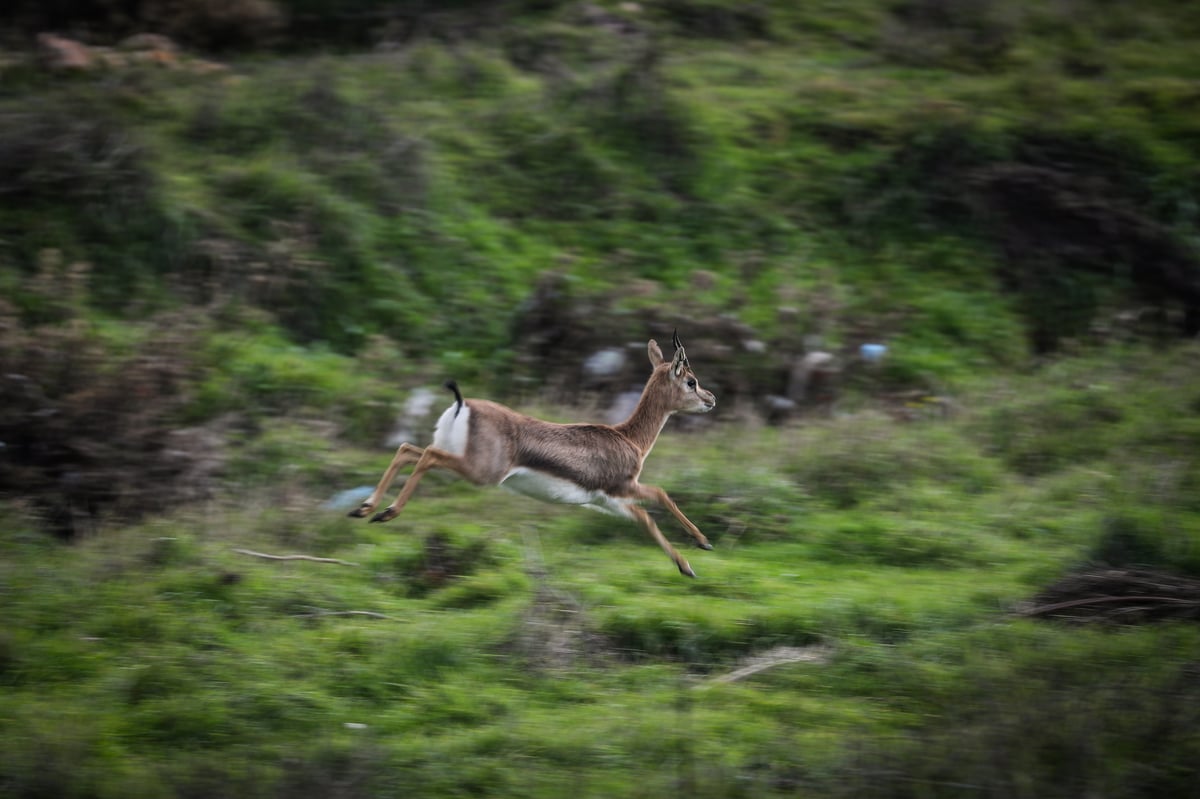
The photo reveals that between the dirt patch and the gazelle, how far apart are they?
2182mm

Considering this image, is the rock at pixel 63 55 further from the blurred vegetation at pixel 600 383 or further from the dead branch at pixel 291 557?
the dead branch at pixel 291 557

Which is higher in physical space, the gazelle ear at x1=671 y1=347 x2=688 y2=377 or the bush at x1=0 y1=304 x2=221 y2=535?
the gazelle ear at x1=671 y1=347 x2=688 y2=377

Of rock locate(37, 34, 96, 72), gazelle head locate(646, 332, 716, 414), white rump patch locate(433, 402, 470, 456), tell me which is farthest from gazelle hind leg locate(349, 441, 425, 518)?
rock locate(37, 34, 96, 72)

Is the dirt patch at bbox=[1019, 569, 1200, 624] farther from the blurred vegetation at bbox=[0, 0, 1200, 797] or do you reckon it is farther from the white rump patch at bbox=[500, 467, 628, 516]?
the white rump patch at bbox=[500, 467, 628, 516]

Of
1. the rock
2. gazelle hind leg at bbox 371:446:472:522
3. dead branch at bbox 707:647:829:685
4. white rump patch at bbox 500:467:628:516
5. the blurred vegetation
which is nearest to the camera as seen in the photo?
the blurred vegetation

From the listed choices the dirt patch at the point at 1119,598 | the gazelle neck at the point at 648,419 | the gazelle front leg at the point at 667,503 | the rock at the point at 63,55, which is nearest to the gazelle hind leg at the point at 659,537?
the gazelle front leg at the point at 667,503

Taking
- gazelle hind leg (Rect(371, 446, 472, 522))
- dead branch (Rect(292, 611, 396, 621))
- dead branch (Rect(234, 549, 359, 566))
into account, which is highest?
gazelle hind leg (Rect(371, 446, 472, 522))

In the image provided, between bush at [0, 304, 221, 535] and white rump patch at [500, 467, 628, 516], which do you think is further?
bush at [0, 304, 221, 535]

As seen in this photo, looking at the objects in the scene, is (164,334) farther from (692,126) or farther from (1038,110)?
(1038,110)

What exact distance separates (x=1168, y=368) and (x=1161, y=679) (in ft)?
19.2

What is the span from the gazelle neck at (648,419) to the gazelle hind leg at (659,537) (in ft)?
2.12

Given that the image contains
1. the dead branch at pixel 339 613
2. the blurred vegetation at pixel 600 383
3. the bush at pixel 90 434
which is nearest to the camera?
the blurred vegetation at pixel 600 383

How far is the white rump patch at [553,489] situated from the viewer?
8.12m

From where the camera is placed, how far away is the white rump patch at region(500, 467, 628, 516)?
26.6ft
